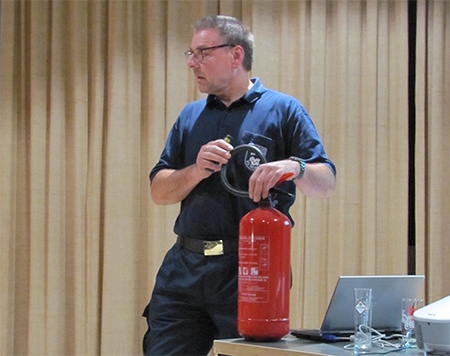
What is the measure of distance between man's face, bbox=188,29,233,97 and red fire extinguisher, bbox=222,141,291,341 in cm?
74

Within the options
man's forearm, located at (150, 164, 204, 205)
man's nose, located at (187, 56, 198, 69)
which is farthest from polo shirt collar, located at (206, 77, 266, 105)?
man's forearm, located at (150, 164, 204, 205)

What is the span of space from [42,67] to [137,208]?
988 millimetres

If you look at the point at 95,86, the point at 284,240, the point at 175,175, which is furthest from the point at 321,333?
the point at 95,86

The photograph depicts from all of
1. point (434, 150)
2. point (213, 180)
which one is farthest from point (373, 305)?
point (434, 150)

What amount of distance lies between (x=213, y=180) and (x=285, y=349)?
791 mm

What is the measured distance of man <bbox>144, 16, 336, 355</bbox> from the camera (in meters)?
2.02

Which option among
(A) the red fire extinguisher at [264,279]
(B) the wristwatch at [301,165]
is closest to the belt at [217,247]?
(B) the wristwatch at [301,165]

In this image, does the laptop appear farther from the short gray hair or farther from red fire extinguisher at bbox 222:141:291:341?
the short gray hair

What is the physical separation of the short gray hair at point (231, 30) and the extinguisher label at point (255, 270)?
0.89 meters

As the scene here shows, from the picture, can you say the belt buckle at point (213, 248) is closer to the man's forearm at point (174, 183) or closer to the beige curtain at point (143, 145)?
the man's forearm at point (174, 183)

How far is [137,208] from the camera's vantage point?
3619mm

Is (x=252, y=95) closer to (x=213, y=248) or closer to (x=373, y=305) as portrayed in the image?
(x=213, y=248)

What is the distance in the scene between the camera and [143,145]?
12.0 ft

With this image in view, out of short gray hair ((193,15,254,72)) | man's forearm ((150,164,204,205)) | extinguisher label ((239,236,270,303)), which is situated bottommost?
extinguisher label ((239,236,270,303))
